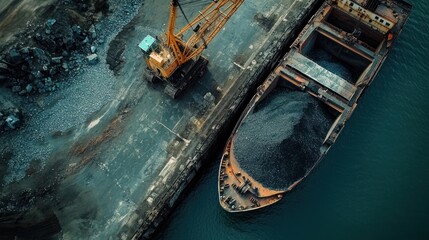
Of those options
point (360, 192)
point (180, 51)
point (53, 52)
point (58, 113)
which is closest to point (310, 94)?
point (360, 192)

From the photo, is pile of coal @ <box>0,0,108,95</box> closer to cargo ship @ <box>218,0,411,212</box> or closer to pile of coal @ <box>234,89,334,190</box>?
pile of coal @ <box>234,89,334,190</box>

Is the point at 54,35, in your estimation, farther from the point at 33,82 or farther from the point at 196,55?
the point at 196,55

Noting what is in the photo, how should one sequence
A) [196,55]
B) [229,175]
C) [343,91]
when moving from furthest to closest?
[196,55] < [343,91] < [229,175]

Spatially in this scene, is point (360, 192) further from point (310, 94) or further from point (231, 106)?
point (231, 106)

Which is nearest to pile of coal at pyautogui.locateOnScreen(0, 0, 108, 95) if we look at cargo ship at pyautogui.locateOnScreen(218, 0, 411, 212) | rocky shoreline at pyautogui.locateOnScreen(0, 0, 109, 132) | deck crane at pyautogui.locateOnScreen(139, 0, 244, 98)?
rocky shoreline at pyautogui.locateOnScreen(0, 0, 109, 132)

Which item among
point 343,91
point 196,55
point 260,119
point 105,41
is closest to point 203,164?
point 260,119

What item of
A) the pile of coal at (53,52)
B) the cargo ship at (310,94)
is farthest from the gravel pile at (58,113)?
the cargo ship at (310,94)
